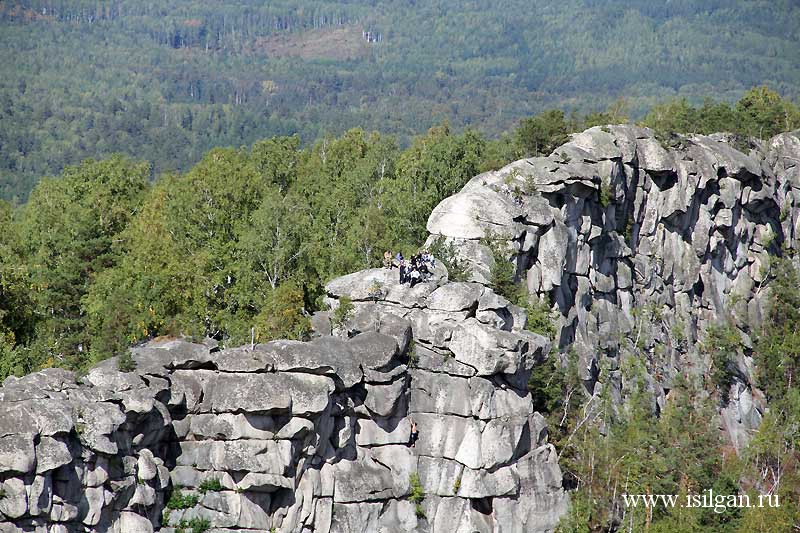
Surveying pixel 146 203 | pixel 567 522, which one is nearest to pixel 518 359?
pixel 567 522

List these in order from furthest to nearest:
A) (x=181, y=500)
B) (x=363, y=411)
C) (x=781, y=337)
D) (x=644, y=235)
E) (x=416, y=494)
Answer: (x=781, y=337) → (x=644, y=235) → (x=416, y=494) → (x=363, y=411) → (x=181, y=500)

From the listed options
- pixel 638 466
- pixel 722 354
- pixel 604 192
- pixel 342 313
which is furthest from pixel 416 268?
pixel 722 354

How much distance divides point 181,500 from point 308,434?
539 centimetres

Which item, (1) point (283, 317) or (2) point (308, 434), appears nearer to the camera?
(2) point (308, 434)

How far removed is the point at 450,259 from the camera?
205 feet

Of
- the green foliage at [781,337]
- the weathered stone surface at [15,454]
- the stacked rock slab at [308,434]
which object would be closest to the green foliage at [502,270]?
the stacked rock slab at [308,434]

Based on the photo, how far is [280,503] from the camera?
5206 cm

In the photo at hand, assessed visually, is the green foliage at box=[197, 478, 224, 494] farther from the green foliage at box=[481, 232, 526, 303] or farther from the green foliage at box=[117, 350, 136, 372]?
the green foliage at box=[481, 232, 526, 303]

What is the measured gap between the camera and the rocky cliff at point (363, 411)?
47625mm

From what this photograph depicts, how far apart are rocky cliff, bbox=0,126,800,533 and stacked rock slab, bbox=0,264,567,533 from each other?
0.07m

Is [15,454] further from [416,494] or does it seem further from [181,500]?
[416,494]

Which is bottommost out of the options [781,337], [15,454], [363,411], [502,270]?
[781,337]

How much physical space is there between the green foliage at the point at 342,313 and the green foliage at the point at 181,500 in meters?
10.2

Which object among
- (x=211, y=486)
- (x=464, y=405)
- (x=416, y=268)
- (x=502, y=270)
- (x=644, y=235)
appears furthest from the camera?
(x=644, y=235)
